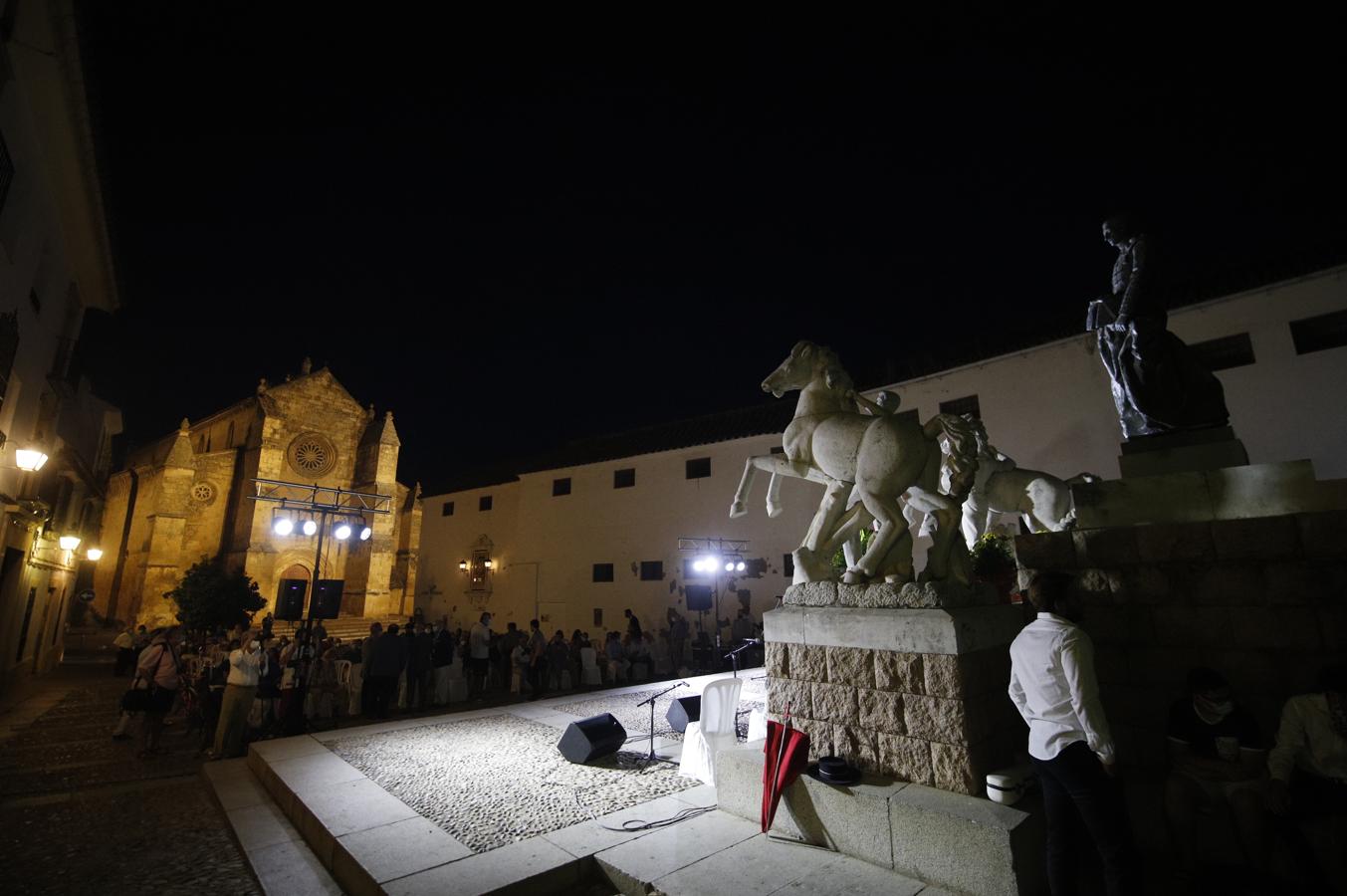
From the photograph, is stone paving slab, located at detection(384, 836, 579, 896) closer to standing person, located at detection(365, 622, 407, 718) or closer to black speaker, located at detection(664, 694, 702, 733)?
black speaker, located at detection(664, 694, 702, 733)

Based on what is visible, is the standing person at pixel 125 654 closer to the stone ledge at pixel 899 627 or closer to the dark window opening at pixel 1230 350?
the stone ledge at pixel 899 627

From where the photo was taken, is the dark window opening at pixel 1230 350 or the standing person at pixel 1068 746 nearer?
the standing person at pixel 1068 746

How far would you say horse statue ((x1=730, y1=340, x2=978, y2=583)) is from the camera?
388 cm

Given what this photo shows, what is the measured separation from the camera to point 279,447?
84.5 ft

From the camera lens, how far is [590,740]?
5266mm

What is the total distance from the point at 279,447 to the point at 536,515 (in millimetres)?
12454

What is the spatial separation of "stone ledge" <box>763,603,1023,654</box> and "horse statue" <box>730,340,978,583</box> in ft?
1.01

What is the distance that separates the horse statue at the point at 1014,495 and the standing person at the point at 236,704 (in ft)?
28.1

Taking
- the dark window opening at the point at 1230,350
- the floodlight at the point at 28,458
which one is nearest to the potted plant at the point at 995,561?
the dark window opening at the point at 1230,350

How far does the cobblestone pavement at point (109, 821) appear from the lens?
3.99 m

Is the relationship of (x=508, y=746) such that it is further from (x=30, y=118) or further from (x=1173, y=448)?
(x=30, y=118)

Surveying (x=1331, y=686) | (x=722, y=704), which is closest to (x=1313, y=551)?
(x=1331, y=686)

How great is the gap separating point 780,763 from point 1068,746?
1537 millimetres

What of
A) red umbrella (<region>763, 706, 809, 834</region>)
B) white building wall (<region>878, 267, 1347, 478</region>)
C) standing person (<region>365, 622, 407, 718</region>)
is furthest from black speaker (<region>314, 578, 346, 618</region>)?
white building wall (<region>878, 267, 1347, 478</region>)
